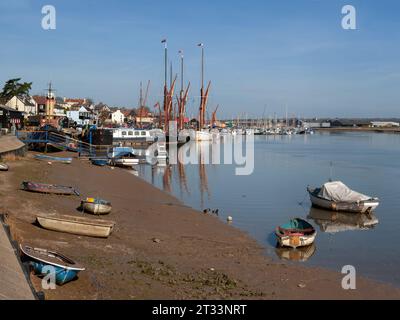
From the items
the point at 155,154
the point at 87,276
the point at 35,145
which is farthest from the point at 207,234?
the point at 155,154

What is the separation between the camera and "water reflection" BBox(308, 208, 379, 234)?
27453 mm

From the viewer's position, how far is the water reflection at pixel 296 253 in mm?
20528

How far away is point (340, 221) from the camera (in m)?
29.4

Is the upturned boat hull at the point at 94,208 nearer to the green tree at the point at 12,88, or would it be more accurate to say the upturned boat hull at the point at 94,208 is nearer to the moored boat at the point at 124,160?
the moored boat at the point at 124,160

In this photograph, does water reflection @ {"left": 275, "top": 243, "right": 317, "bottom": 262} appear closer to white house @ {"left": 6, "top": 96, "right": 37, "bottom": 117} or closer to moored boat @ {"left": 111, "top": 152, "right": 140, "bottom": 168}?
moored boat @ {"left": 111, "top": 152, "right": 140, "bottom": 168}

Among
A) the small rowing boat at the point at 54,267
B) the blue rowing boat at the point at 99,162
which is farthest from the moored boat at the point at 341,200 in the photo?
the blue rowing boat at the point at 99,162

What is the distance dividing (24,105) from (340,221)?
312 feet

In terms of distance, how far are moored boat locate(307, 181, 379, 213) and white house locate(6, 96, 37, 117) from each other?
78.5 meters

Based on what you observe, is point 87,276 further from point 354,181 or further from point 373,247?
point 354,181

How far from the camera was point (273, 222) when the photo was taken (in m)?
27.3

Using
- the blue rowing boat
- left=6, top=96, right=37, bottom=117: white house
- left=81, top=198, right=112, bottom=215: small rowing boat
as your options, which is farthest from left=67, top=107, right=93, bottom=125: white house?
left=81, top=198, right=112, bottom=215: small rowing boat

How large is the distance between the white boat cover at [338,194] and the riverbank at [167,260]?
372 inches

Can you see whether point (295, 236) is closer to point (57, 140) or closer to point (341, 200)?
point (341, 200)
